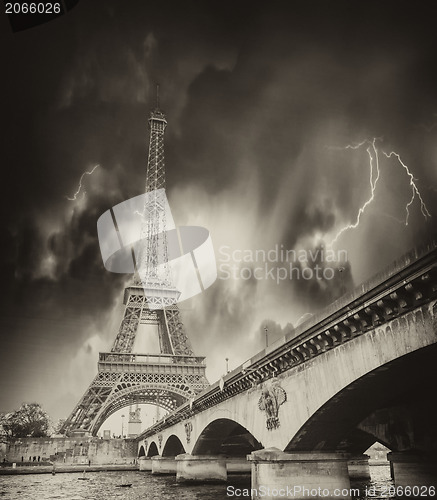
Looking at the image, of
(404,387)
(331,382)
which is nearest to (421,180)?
(404,387)

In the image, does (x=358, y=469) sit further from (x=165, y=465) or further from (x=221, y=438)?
(x=165, y=465)

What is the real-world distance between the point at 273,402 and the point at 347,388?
19.6ft

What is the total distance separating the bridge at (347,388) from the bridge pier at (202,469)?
11858 mm

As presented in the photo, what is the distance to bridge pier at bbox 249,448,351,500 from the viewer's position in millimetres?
18906

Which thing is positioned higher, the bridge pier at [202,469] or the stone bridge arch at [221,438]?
the stone bridge arch at [221,438]

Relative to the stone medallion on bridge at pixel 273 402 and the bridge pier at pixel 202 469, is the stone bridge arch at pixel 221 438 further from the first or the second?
the stone medallion on bridge at pixel 273 402

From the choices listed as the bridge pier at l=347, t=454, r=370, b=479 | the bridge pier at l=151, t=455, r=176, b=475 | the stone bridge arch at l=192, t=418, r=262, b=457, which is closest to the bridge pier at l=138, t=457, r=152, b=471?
the bridge pier at l=151, t=455, r=176, b=475

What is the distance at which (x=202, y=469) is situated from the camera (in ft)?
131

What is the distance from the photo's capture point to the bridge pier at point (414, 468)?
73.3 feet

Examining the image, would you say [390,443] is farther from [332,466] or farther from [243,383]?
[243,383]

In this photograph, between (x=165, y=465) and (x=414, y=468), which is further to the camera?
(x=165, y=465)

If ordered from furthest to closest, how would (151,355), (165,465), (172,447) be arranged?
(151,355) → (165,465) → (172,447)

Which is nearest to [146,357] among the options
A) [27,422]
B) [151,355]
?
[151,355]

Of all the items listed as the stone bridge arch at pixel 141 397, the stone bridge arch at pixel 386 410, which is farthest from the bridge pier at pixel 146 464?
the stone bridge arch at pixel 386 410
